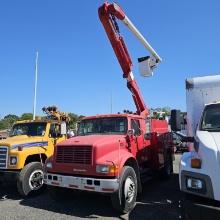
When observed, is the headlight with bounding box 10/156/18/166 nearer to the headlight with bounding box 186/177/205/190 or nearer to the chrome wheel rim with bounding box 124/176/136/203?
the chrome wheel rim with bounding box 124/176/136/203

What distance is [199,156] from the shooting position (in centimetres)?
538

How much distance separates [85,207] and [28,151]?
2.63 metres

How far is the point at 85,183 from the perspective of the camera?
746 centimetres

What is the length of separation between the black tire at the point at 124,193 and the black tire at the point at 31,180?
289cm

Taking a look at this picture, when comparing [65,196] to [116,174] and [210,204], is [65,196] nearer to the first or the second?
[116,174]

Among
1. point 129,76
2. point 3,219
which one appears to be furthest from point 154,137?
point 3,219

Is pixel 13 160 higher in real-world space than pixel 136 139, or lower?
lower

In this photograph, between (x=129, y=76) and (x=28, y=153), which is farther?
(x=129, y=76)

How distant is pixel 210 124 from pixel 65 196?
438 centimetres

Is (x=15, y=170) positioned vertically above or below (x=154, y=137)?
below

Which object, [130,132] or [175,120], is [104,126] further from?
[175,120]

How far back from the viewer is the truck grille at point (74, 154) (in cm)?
775

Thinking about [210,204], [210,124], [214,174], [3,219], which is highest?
[210,124]

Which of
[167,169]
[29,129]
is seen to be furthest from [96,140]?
[167,169]
